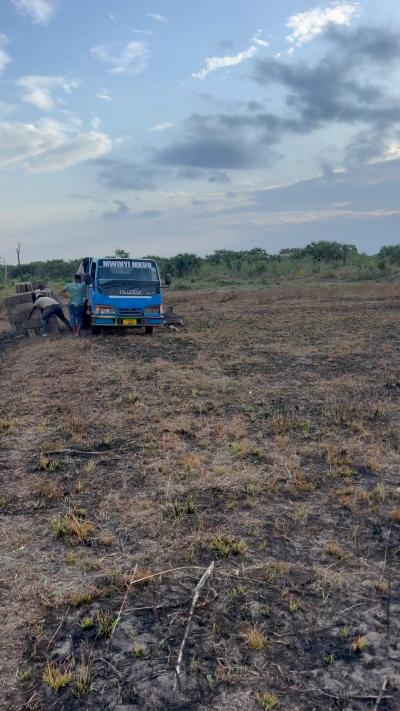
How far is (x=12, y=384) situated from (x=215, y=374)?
3.91 m

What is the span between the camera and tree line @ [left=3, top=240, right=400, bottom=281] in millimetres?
46584

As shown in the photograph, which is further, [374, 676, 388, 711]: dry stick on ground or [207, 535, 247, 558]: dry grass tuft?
[207, 535, 247, 558]: dry grass tuft

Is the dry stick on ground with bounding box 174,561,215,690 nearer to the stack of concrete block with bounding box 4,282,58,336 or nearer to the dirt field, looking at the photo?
the dirt field

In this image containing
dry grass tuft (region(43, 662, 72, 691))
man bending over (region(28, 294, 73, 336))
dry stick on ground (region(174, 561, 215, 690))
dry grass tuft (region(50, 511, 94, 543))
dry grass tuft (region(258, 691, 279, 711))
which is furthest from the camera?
man bending over (region(28, 294, 73, 336))

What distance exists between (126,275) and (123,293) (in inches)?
26.3

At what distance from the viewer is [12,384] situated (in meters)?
10.8

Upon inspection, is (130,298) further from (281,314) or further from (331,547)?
(331,547)

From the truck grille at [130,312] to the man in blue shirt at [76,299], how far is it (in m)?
1.49

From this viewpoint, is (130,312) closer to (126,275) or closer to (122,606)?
(126,275)

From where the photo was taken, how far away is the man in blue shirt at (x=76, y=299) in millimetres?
16094

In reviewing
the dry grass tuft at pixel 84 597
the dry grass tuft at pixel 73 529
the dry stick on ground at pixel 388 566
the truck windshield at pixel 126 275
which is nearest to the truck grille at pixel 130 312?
the truck windshield at pixel 126 275

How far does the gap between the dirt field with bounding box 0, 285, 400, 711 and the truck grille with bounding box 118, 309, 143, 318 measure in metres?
5.51

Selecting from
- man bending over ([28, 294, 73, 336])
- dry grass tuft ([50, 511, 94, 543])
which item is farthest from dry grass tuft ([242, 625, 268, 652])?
man bending over ([28, 294, 73, 336])

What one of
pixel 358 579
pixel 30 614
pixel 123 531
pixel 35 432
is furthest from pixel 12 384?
pixel 358 579
